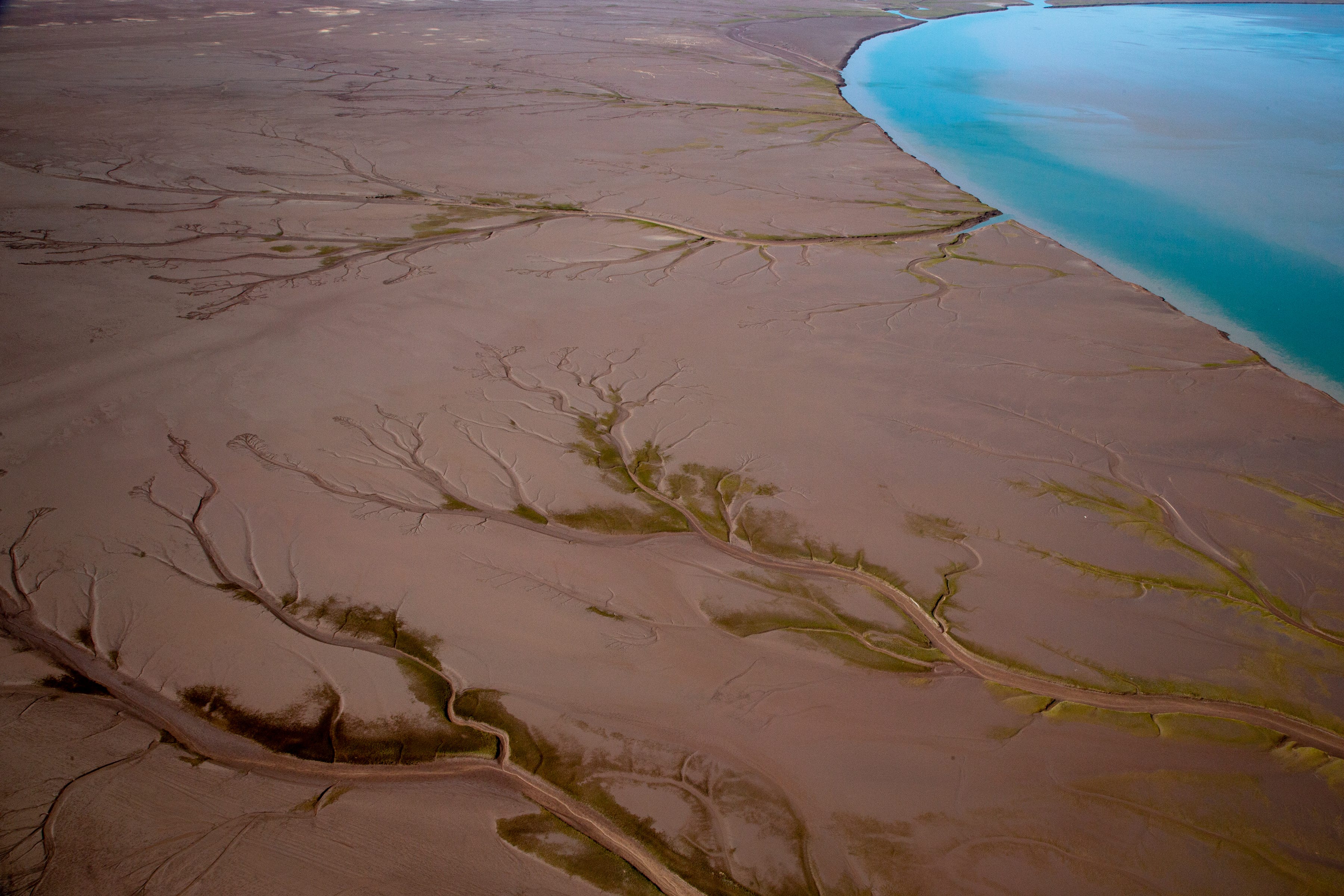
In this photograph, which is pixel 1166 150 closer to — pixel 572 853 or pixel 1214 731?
pixel 1214 731

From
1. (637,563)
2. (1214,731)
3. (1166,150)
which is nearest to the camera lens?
(1214,731)

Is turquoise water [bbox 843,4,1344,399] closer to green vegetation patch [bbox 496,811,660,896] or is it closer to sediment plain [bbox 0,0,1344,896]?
sediment plain [bbox 0,0,1344,896]

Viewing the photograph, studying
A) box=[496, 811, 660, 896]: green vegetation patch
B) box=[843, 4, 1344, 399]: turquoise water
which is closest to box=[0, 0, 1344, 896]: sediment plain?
box=[496, 811, 660, 896]: green vegetation patch

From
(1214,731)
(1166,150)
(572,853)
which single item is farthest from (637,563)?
(1166,150)

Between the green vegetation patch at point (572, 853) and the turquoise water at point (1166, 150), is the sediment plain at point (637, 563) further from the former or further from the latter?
the turquoise water at point (1166, 150)

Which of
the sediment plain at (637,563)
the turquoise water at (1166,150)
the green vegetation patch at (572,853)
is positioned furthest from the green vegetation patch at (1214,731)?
the turquoise water at (1166,150)
